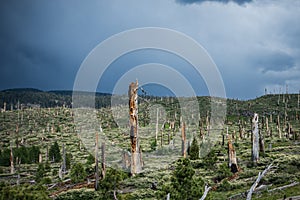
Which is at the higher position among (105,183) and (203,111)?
(203,111)

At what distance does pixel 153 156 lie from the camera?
59906mm

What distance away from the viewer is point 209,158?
38.4 meters

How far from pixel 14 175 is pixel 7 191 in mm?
47535

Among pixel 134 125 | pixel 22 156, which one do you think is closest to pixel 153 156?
pixel 22 156

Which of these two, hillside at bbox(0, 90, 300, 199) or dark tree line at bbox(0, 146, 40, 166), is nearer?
hillside at bbox(0, 90, 300, 199)

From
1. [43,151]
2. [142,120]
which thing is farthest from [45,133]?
[142,120]

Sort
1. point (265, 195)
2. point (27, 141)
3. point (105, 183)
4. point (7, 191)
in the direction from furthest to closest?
point (27, 141)
point (105, 183)
point (265, 195)
point (7, 191)

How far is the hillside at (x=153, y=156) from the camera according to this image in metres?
24.6

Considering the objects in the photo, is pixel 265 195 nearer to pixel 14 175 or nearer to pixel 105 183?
pixel 105 183

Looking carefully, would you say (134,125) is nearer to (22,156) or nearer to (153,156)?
(153,156)

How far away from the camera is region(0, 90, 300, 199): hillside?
2464 centimetres

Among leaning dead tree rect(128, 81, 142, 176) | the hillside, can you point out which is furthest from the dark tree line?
leaning dead tree rect(128, 81, 142, 176)

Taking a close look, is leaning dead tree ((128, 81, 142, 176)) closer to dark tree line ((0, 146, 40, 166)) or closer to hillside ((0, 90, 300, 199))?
hillside ((0, 90, 300, 199))

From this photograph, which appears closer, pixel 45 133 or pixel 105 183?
pixel 105 183
